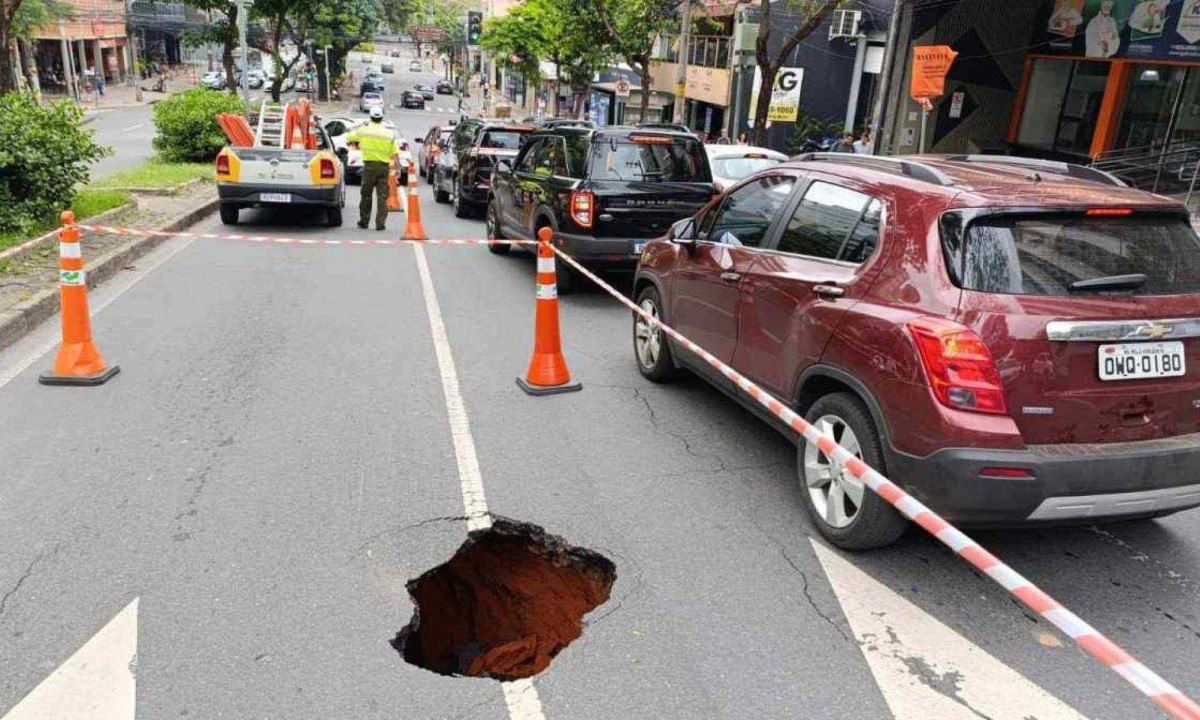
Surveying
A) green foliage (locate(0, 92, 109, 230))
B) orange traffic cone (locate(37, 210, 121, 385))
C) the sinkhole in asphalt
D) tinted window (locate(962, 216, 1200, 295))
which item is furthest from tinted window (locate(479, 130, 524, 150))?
tinted window (locate(962, 216, 1200, 295))

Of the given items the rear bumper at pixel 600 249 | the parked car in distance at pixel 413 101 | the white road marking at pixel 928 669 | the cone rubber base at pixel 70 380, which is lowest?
the parked car in distance at pixel 413 101

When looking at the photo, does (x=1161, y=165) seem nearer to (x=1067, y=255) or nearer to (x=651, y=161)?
(x=651, y=161)

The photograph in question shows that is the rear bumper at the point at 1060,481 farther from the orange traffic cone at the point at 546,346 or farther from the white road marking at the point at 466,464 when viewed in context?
the orange traffic cone at the point at 546,346

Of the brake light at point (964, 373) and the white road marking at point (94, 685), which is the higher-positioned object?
the brake light at point (964, 373)

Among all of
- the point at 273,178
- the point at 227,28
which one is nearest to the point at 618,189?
the point at 273,178

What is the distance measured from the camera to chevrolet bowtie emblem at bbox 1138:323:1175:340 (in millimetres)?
3525

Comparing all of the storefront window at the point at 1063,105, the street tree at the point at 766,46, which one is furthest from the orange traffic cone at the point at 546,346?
the storefront window at the point at 1063,105

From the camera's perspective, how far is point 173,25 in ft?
223

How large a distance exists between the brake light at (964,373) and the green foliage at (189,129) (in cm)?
1985

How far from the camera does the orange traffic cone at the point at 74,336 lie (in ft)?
20.0

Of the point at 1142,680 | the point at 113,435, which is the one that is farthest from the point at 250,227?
the point at 1142,680

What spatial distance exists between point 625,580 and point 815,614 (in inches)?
32.1

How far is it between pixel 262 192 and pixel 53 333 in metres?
5.79

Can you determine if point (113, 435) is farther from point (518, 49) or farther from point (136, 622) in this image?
point (518, 49)
